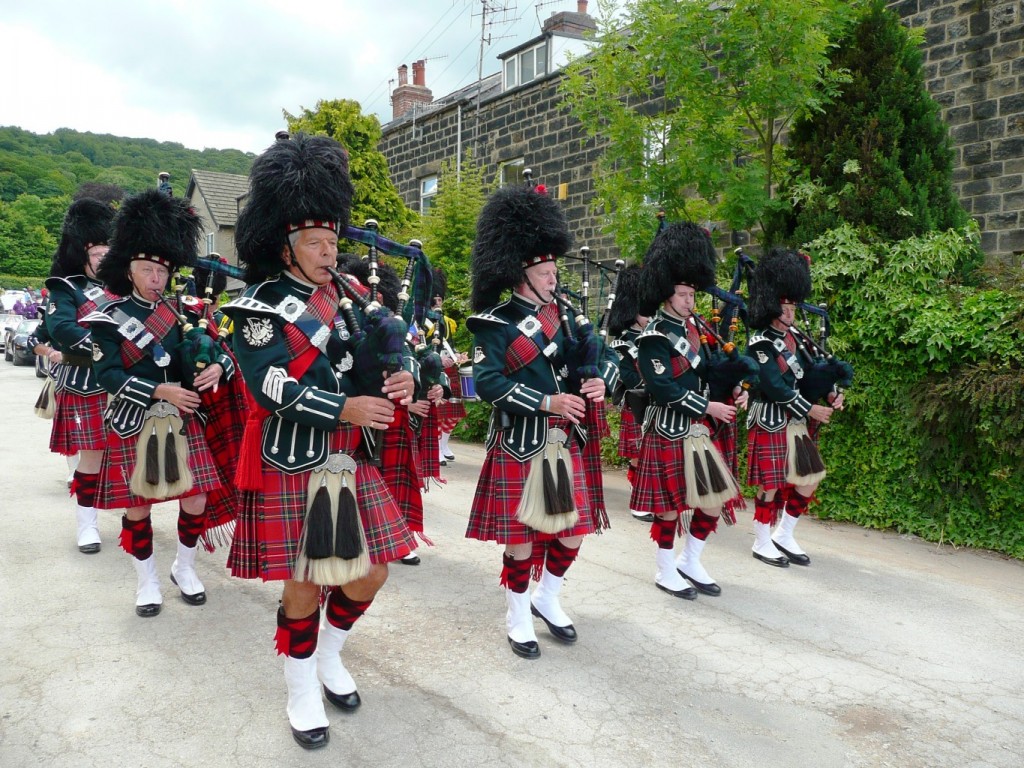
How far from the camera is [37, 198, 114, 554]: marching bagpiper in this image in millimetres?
4984

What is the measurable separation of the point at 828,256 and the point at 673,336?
2612mm

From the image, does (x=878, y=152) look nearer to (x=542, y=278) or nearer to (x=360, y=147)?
(x=542, y=278)

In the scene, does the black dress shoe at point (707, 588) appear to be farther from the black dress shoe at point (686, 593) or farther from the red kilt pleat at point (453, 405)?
the red kilt pleat at point (453, 405)

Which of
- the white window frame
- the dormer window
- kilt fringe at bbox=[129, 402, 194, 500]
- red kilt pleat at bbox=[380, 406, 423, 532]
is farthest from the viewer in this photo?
the white window frame

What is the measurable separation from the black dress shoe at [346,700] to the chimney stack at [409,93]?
65.9ft

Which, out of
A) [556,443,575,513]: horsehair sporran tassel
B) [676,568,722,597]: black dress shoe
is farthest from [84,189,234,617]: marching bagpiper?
[676,568,722,597]: black dress shoe

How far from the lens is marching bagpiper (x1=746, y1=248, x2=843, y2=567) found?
16.3 feet

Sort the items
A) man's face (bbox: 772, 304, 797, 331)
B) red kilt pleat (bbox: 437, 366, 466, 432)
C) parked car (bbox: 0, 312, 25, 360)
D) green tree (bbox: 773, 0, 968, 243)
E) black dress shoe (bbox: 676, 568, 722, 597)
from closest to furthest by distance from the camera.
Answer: black dress shoe (bbox: 676, 568, 722, 597), man's face (bbox: 772, 304, 797, 331), green tree (bbox: 773, 0, 968, 243), red kilt pleat (bbox: 437, 366, 466, 432), parked car (bbox: 0, 312, 25, 360)

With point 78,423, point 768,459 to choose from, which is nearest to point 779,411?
point 768,459

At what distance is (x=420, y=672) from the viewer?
336 cm

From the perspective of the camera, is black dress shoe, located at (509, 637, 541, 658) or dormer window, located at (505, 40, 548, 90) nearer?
black dress shoe, located at (509, 637, 541, 658)

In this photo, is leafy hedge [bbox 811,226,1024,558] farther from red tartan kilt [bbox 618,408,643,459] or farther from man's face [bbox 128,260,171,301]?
man's face [bbox 128,260,171,301]

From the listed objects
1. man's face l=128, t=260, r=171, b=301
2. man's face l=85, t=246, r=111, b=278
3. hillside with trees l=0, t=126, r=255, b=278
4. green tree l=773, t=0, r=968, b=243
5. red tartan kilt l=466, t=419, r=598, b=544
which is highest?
hillside with trees l=0, t=126, r=255, b=278

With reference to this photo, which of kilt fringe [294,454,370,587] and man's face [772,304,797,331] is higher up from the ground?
man's face [772,304,797,331]
